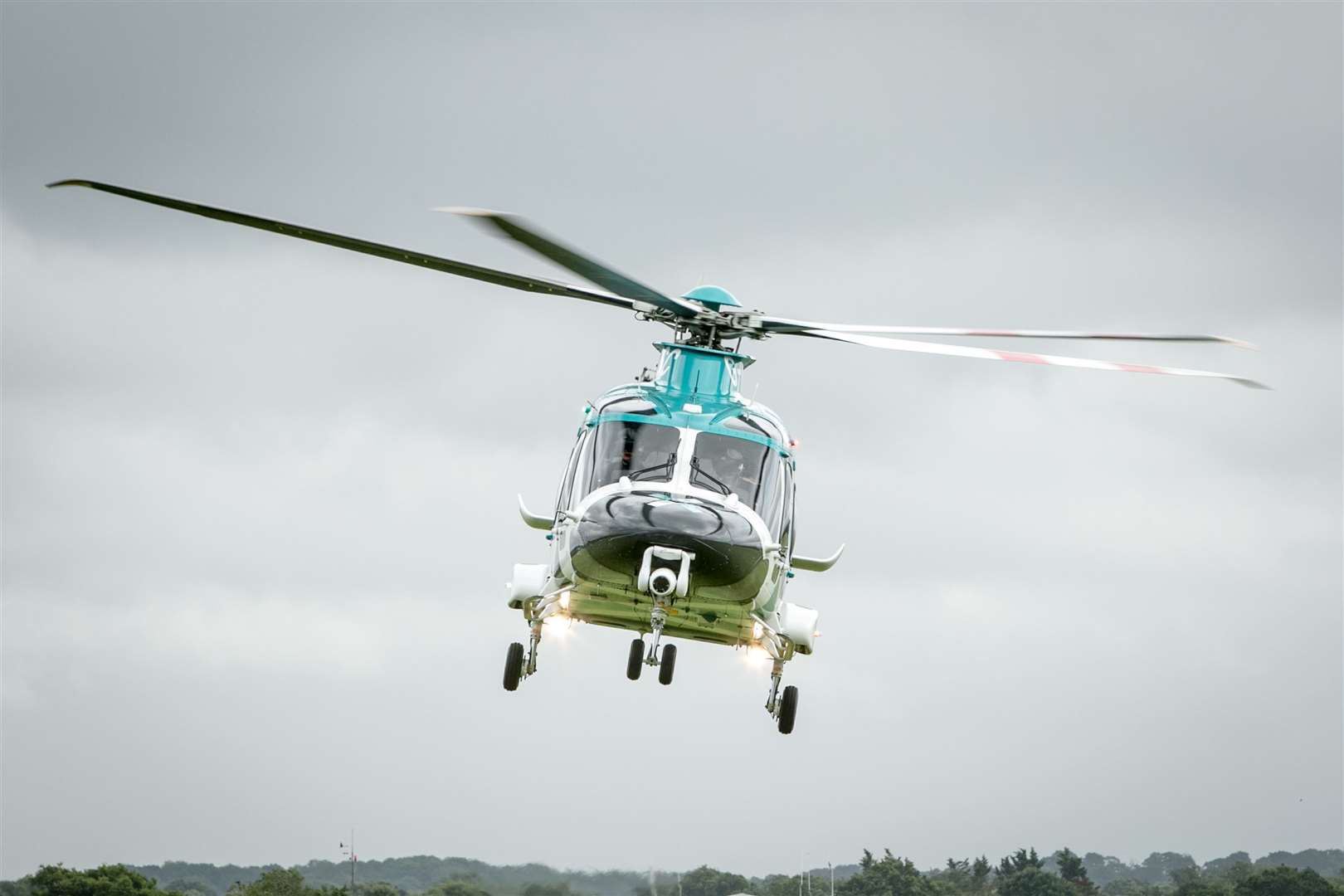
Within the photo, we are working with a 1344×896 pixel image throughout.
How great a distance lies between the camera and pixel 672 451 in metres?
25.3

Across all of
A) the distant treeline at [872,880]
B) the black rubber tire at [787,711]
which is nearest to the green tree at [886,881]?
the distant treeline at [872,880]

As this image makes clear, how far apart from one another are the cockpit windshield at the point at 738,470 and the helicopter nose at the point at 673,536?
703 millimetres

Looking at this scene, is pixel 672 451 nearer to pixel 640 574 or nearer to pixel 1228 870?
pixel 640 574

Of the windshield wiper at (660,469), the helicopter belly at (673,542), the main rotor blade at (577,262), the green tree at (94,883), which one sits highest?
the main rotor blade at (577,262)

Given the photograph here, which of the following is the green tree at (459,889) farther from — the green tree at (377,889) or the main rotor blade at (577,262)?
the main rotor blade at (577,262)

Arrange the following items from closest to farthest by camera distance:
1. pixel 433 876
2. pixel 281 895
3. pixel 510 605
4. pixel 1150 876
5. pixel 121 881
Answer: pixel 510 605 < pixel 433 876 < pixel 281 895 < pixel 121 881 < pixel 1150 876

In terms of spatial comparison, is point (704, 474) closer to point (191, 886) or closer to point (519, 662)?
Answer: point (519, 662)

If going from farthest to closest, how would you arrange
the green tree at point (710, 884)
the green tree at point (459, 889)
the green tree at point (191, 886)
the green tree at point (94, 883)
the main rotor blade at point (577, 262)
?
the green tree at point (191, 886), the green tree at point (94, 883), the green tree at point (710, 884), the green tree at point (459, 889), the main rotor blade at point (577, 262)

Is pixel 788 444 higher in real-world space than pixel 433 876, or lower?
higher

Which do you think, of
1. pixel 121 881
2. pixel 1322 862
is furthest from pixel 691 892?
pixel 1322 862

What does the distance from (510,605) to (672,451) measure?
15.1 ft

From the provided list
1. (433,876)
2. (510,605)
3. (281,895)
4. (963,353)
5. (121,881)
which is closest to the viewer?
(963,353)

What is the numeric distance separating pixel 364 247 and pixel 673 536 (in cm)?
556

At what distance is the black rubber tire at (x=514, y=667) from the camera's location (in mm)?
27812
